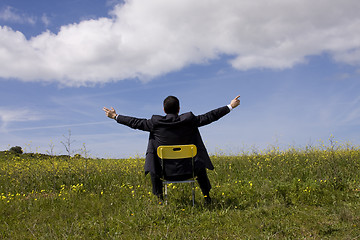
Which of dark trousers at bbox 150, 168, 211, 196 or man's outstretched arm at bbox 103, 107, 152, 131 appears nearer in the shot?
man's outstretched arm at bbox 103, 107, 152, 131

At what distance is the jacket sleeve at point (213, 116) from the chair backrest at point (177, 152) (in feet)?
1.57

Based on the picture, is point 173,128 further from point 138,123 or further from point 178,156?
point 138,123

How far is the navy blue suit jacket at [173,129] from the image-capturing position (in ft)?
17.7

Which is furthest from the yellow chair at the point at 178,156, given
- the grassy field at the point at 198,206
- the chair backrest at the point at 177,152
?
the grassy field at the point at 198,206

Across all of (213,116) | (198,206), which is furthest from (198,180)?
(213,116)

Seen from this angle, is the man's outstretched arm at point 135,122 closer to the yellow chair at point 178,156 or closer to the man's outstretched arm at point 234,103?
the yellow chair at point 178,156

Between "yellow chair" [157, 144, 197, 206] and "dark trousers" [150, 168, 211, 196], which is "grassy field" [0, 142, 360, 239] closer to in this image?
"dark trousers" [150, 168, 211, 196]

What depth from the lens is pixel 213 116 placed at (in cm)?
542

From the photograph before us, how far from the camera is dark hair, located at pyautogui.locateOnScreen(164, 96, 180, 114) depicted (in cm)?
545

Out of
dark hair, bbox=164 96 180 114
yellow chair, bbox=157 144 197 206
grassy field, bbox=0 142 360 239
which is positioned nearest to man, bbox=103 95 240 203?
dark hair, bbox=164 96 180 114

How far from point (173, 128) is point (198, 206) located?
1.78m

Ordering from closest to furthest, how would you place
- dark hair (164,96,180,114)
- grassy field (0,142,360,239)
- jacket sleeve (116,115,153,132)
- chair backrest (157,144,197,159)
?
grassy field (0,142,360,239), chair backrest (157,144,197,159), dark hair (164,96,180,114), jacket sleeve (116,115,153,132)

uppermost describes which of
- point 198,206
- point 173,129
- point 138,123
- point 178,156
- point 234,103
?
point 234,103

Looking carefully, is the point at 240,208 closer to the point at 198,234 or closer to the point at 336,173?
the point at 198,234
